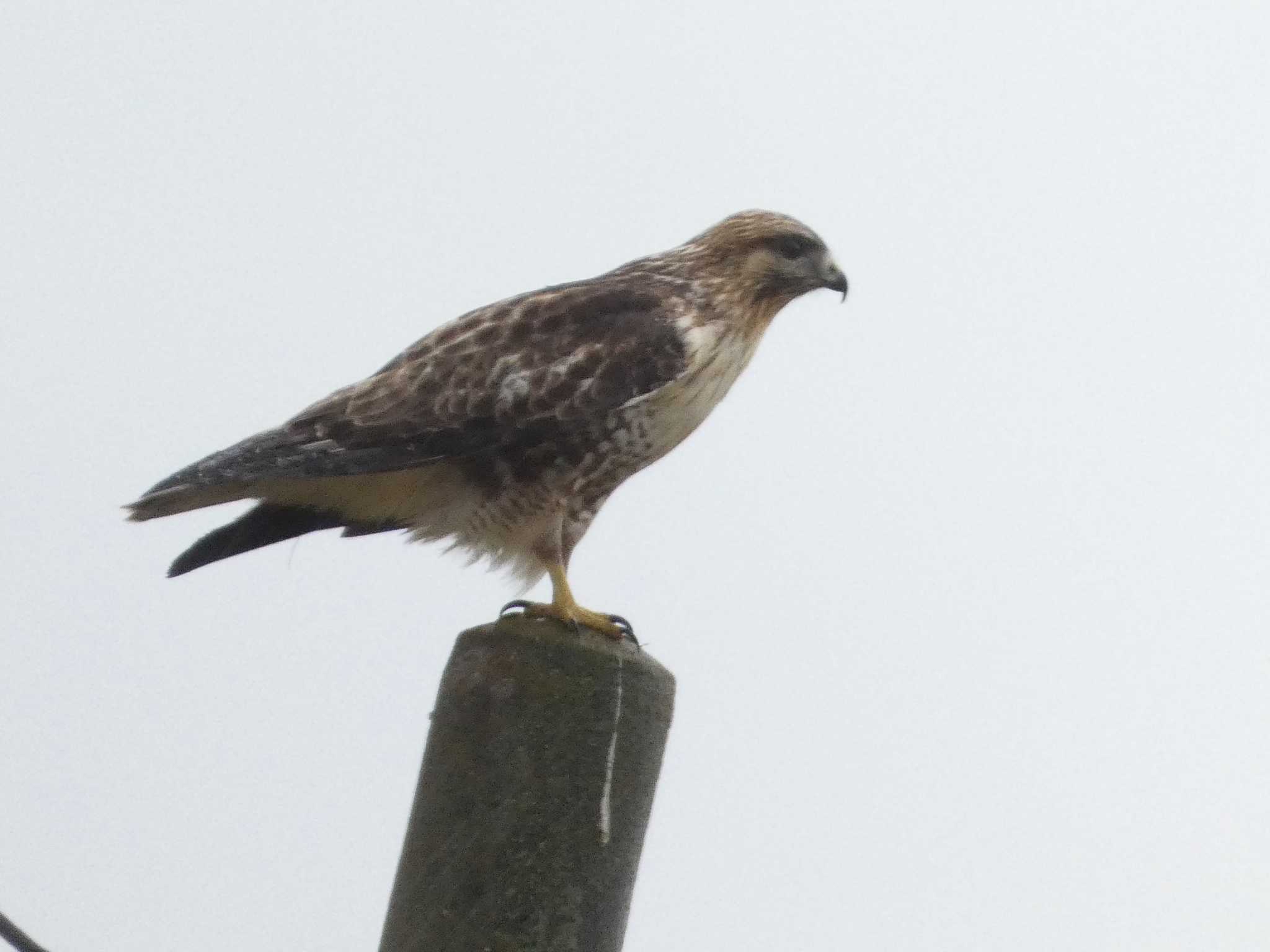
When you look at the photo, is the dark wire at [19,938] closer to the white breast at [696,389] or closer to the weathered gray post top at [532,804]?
the weathered gray post top at [532,804]

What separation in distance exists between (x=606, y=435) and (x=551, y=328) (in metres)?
0.35

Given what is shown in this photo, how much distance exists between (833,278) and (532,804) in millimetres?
2681

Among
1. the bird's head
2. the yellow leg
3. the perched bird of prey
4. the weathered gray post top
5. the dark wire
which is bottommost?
the dark wire

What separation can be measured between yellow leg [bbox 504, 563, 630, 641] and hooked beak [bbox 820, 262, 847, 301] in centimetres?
148

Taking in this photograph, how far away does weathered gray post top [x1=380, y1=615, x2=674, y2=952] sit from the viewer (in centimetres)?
345

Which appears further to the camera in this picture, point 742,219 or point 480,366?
point 742,219

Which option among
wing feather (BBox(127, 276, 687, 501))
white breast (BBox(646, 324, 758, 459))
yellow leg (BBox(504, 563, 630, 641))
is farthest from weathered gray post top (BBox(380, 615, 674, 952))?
white breast (BBox(646, 324, 758, 459))

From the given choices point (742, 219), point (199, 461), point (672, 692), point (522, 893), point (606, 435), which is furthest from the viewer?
point (742, 219)

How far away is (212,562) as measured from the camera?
5.07 metres

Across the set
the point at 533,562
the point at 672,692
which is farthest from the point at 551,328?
the point at 672,692

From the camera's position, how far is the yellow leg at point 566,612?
429cm

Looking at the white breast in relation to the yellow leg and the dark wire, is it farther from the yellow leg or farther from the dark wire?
the dark wire

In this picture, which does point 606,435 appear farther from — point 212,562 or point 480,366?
A: point 212,562

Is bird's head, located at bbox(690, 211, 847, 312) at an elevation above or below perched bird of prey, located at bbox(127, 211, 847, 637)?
above
